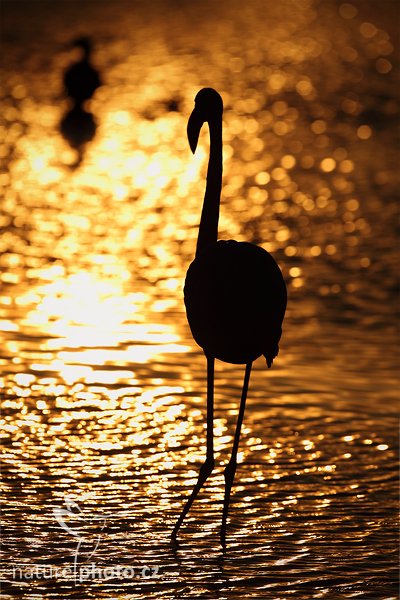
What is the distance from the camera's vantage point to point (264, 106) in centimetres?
3216

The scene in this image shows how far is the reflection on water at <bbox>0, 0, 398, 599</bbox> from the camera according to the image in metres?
8.05

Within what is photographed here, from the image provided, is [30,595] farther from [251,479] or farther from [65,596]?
[251,479]

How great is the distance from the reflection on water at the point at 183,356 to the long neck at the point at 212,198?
1583 mm

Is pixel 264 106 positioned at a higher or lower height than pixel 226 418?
higher

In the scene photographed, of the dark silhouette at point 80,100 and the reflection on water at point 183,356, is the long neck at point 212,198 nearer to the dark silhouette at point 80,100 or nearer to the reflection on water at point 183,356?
the reflection on water at point 183,356

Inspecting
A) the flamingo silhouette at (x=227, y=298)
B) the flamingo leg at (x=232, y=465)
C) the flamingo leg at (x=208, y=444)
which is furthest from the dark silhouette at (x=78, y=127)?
the flamingo leg at (x=232, y=465)

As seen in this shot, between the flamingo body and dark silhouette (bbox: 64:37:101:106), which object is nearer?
the flamingo body

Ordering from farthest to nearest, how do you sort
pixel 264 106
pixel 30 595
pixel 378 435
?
pixel 264 106 → pixel 378 435 → pixel 30 595

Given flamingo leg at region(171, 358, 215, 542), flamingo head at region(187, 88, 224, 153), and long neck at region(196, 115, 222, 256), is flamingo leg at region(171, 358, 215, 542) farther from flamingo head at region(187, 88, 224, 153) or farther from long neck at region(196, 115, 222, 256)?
flamingo head at region(187, 88, 224, 153)

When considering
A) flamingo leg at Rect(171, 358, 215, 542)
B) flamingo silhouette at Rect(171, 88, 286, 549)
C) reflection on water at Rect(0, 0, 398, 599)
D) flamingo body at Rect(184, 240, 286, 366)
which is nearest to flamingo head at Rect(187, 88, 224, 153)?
flamingo silhouette at Rect(171, 88, 286, 549)

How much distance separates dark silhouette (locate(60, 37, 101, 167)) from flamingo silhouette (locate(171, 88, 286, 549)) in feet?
54.2

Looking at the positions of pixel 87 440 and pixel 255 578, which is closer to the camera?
pixel 255 578

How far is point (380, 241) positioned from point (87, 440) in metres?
9.55

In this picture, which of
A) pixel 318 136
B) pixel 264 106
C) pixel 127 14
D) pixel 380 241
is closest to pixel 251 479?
pixel 380 241
